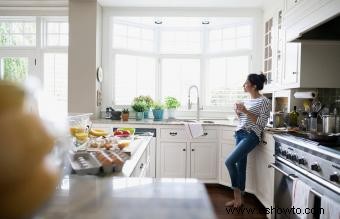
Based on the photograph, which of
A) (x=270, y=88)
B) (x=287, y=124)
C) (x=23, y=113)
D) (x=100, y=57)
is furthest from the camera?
(x=100, y=57)

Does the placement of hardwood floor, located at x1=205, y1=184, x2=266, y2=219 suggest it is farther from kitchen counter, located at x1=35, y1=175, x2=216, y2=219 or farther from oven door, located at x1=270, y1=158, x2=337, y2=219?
kitchen counter, located at x1=35, y1=175, x2=216, y2=219

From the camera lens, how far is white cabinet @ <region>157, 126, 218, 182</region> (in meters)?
4.08

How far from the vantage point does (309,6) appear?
7.28 ft

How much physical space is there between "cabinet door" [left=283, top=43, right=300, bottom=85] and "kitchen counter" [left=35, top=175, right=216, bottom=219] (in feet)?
7.82

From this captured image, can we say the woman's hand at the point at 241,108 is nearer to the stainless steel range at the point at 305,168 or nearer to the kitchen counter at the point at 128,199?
the stainless steel range at the point at 305,168

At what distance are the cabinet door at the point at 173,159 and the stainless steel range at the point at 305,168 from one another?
1528 millimetres

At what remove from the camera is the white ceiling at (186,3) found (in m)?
4.20

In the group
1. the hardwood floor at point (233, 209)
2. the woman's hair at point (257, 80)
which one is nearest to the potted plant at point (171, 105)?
the hardwood floor at point (233, 209)

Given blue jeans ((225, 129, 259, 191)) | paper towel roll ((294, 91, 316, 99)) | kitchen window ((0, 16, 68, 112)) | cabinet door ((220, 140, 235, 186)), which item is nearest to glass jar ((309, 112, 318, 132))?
paper towel roll ((294, 91, 316, 99))

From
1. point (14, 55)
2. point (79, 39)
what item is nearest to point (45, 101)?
point (79, 39)

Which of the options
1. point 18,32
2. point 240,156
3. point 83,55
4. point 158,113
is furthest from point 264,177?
point 18,32

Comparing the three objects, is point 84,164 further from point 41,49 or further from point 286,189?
point 41,49

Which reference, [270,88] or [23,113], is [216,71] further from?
[23,113]

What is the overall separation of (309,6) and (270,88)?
66.8 inches
